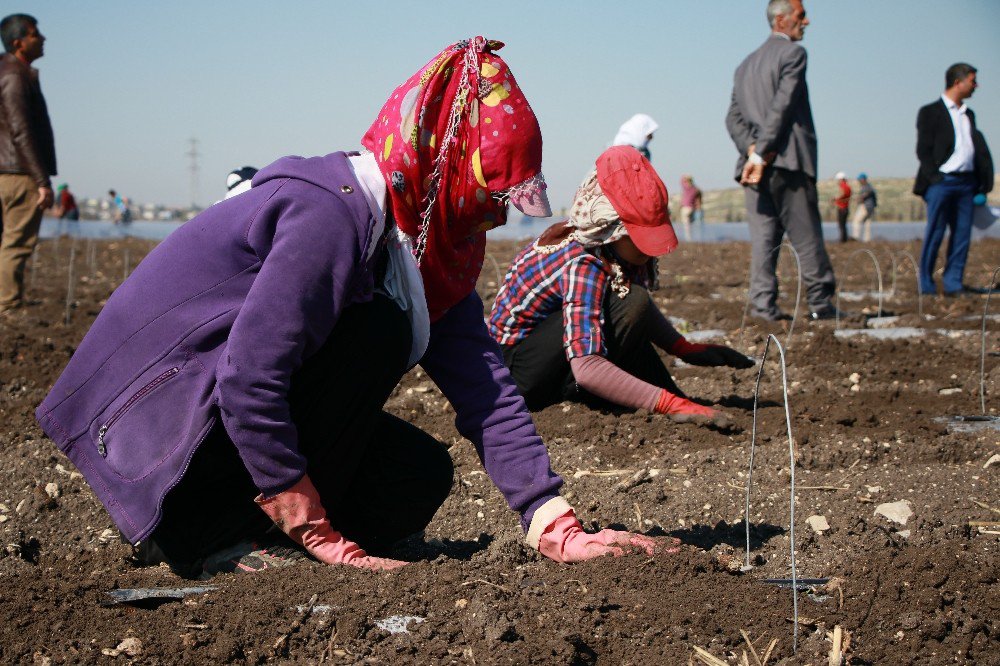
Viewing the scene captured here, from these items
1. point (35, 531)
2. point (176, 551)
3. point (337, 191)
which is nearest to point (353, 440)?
point (176, 551)

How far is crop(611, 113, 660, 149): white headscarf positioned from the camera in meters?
6.98

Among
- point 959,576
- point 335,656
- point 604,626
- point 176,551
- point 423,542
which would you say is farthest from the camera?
point 423,542

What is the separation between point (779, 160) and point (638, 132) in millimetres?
1348

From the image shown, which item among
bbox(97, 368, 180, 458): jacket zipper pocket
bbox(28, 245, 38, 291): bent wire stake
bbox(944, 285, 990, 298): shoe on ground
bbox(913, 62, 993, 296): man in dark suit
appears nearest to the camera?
bbox(97, 368, 180, 458): jacket zipper pocket

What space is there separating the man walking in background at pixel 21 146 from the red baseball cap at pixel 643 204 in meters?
4.37

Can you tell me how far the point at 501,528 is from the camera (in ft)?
8.91

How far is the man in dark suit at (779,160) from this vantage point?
19.4 feet

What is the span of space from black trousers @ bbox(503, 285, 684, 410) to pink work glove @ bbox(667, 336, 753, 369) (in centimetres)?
12

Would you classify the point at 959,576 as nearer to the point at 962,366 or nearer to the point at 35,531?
the point at 35,531

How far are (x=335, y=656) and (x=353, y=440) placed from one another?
618 millimetres

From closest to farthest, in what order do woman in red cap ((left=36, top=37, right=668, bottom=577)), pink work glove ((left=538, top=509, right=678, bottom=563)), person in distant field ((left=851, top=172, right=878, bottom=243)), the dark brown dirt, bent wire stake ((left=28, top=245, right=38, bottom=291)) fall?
the dark brown dirt < woman in red cap ((left=36, top=37, right=668, bottom=577)) < pink work glove ((left=538, top=509, right=678, bottom=563)) < bent wire stake ((left=28, top=245, right=38, bottom=291)) < person in distant field ((left=851, top=172, right=878, bottom=243))

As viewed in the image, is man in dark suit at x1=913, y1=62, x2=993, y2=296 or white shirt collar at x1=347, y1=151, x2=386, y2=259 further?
man in dark suit at x1=913, y1=62, x2=993, y2=296

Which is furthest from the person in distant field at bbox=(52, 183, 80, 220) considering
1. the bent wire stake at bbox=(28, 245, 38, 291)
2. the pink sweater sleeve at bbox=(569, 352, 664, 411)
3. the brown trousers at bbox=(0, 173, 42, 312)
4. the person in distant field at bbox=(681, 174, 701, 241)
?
the pink sweater sleeve at bbox=(569, 352, 664, 411)

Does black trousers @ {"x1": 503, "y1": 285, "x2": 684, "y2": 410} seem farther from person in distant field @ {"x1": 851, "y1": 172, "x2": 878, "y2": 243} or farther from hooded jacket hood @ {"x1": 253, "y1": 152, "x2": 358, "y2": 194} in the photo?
person in distant field @ {"x1": 851, "y1": 172, "x2": 878, "y2": 243}
